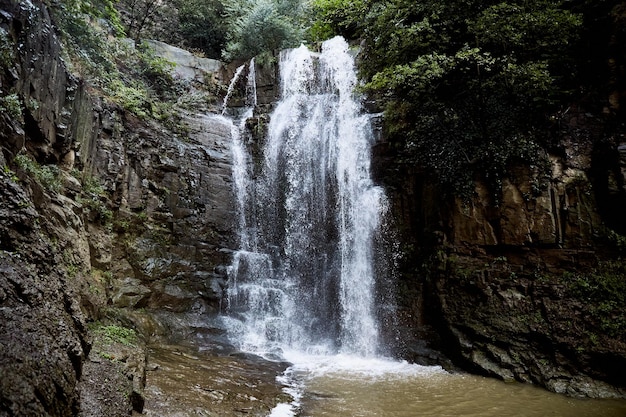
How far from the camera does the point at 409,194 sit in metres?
10.8

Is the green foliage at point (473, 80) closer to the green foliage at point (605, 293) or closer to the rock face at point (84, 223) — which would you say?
the green foliage at point (605, 293)

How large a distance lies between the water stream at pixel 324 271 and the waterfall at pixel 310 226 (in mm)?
32

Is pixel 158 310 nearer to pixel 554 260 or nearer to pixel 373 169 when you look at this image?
pixel 373 169

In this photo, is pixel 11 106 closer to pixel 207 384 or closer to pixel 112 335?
pixel 112 335

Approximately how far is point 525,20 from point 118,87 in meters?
10.9

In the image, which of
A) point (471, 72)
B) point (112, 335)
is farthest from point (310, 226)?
point (112, 335)

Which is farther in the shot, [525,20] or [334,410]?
[525,20]

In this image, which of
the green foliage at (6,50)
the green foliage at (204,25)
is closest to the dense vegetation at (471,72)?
the green foliage at (6,50)

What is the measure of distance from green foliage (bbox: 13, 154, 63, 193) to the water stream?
503 cm

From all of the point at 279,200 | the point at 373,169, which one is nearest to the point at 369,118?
the point at 373,169

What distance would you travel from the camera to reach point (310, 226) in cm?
1184

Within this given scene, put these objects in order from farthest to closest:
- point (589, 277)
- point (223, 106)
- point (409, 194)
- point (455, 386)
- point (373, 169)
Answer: point (223, 106) < point (373, 169) < point (409, 194) < point (589, 277) < point (455, 386)

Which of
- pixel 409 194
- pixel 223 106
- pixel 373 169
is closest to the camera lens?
pixel 409 194

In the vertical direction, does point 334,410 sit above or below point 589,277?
below
